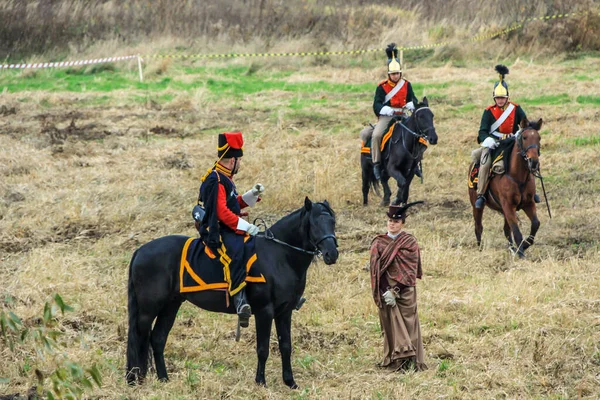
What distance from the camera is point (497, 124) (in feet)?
43.7

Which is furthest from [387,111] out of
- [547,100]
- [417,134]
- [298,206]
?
[547,100]

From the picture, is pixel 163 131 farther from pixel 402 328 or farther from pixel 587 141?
pixel 402 328

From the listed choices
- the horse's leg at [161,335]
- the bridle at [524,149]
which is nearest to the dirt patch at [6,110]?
the bridle at [524,149]

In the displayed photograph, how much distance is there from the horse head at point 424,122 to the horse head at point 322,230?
7097mm

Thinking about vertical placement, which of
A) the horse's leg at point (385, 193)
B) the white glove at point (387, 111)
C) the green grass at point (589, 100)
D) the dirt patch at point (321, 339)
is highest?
Answer: the white glove at point (387, 111)

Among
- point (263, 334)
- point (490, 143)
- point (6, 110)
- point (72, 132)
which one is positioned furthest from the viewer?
point (6, 110)

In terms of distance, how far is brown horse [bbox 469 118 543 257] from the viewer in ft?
40.5

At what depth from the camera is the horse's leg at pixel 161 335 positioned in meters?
8.74

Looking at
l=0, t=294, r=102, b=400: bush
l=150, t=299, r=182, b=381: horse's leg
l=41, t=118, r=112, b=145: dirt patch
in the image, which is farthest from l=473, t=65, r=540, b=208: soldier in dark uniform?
l=41, t=118, r=112, b=145: dirt patch

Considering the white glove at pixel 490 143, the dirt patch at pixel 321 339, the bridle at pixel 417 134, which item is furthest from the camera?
the bridle at pixel 417 134

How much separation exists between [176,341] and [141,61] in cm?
2225

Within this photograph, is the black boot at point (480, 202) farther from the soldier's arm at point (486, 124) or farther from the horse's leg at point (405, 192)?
the horse's leg at point (405, 192)

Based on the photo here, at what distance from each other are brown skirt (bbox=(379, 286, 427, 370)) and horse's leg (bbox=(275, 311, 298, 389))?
925 mm

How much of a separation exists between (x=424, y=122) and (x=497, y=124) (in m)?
2.19
